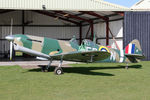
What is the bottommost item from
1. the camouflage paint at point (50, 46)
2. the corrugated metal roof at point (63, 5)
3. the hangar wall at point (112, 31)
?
the camouflage paint at point (50, 46)

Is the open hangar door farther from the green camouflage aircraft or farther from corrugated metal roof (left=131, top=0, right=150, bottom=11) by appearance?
corrugated metal roof (left=131, top=0, right=150, bottom=11)

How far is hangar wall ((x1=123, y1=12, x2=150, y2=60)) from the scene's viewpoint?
20.7 metres

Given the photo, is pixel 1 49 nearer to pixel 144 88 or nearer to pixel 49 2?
pixel 49 2

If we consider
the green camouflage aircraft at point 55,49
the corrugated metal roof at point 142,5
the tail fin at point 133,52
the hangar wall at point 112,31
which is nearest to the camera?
the green camouflage aircraft at point 55,49

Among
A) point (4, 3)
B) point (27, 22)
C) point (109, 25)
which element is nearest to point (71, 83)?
point (4, 3)

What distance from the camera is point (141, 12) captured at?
21094 mm

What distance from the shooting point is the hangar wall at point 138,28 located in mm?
20703

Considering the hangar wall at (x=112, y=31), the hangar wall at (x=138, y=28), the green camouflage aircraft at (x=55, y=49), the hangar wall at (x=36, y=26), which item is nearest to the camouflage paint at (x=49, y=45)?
the green camouflage aircraft at (x=55, y=49)

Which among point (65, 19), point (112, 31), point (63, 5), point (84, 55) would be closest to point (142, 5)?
point (65, 19)

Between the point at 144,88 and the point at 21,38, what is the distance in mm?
6219

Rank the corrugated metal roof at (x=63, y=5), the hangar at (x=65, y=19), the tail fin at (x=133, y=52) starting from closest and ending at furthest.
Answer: the tail fin at (x=133, y=52), the corrugated metal roof at (x=63, y=5), the hangar at (x=65, y=19)

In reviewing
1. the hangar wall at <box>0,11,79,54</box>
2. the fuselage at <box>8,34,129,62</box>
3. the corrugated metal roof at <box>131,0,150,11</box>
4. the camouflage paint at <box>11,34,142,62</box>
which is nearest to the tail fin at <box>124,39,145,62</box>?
the camouflage paint at <box>11,34,142,62</box>

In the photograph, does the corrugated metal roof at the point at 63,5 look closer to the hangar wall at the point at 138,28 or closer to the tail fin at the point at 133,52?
the hangar wall at the point at 138,28

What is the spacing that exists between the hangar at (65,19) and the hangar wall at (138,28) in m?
0.93
